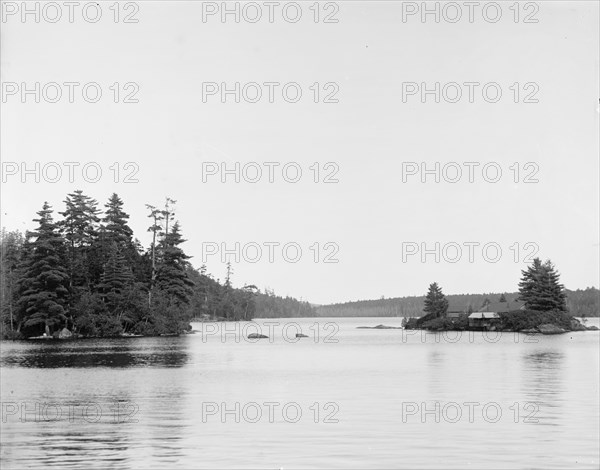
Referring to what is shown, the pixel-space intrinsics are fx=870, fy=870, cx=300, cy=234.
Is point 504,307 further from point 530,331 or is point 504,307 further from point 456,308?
point 456,308

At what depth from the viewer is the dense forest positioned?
335 feet

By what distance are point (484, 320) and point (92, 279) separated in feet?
236

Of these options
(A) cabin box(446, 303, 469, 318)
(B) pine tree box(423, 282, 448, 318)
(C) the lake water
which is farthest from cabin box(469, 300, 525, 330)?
(C) the lake water

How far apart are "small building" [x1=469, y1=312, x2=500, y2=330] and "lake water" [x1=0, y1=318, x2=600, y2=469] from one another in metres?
89.3

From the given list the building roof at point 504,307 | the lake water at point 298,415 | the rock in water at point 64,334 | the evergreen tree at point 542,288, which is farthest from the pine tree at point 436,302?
the lake water at point 298,415

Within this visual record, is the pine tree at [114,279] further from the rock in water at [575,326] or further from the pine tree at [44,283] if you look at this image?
the rock in water at [575,326]

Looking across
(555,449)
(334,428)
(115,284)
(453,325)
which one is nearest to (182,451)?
(334,428)

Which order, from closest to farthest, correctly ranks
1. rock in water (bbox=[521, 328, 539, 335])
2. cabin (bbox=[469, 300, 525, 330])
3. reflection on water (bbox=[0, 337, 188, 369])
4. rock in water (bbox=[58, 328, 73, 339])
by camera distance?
reflection on water (bbox=[0, 337, 188, 369]) < rock in water (bbox=[58, 328, 73, 339]) < rock in water (bbox=[521, 328, 539, 335]) < cabin (bbox=[469, 300, 525, 330])

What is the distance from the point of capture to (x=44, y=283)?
337 feet

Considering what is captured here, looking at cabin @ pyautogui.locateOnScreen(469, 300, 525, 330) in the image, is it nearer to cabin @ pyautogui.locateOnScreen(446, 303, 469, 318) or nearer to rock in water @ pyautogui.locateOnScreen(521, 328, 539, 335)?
cabin @ pyautogui.locateOnScreen(446, 303, 469, 318)

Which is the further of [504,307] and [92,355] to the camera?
[504,307]

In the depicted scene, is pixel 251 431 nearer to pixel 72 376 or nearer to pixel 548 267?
pixel 72 376

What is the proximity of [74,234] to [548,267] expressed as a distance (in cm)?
7742

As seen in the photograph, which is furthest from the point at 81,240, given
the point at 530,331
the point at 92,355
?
the point at 530,331
